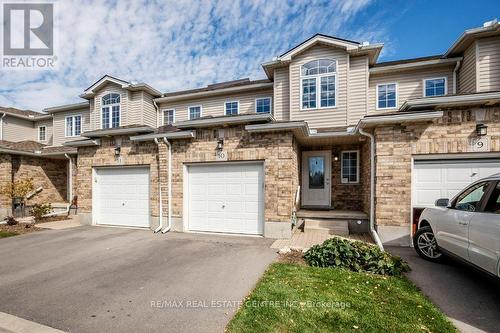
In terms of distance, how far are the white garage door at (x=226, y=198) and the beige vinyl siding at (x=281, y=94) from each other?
4402 millimetres

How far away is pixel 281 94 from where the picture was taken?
11.6m

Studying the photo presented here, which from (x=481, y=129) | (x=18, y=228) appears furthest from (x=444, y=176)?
(x=18, y=228)

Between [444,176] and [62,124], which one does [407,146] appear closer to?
[444,176]

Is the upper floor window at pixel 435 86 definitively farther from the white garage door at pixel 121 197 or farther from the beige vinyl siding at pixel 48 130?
the beige vinyl siding at pixel 48 130

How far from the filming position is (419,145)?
670 cm

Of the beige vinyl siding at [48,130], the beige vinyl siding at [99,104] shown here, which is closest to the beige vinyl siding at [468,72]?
the beige vinyl siding at [99,104]

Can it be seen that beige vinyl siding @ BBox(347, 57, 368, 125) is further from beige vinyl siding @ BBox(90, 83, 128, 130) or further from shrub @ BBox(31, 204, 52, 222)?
shrub @ BBox(31, 204, 52, 222)

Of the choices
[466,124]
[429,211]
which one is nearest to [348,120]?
[466,124]

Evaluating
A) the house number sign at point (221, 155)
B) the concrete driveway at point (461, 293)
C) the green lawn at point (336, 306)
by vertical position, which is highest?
the house number sign at point (221, 155)

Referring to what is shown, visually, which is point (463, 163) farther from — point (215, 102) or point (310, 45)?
point (215, 102)

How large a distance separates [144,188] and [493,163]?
10858mm

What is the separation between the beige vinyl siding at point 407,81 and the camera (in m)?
10.4

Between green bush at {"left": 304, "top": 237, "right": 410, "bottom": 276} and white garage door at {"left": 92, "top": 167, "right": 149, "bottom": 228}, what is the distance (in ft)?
22.0

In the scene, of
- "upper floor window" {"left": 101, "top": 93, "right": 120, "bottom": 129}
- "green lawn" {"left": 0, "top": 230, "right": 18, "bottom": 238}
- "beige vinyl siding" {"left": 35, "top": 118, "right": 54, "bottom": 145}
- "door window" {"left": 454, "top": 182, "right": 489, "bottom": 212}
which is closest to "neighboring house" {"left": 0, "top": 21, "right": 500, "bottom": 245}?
"door window" {"left": 454, "top": 182, "right": 489, "bottom": 212}
